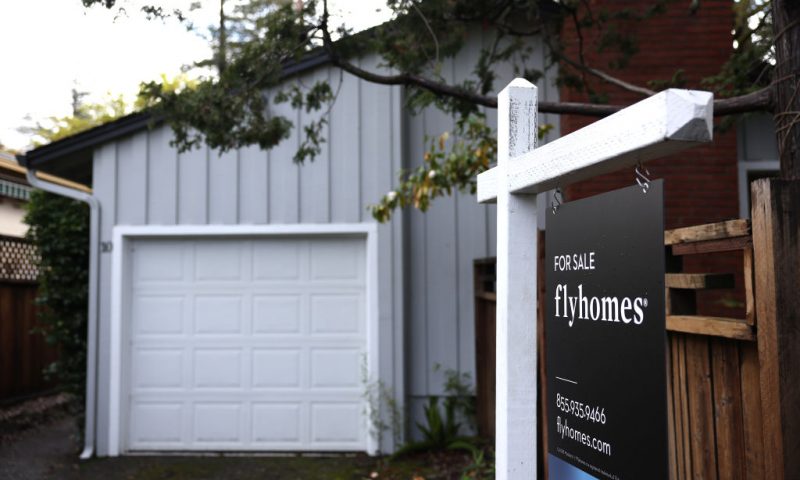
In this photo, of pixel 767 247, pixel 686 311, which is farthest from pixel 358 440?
pixel 767 247

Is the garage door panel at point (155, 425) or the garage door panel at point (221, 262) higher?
the garage door panel at point (221, 262)

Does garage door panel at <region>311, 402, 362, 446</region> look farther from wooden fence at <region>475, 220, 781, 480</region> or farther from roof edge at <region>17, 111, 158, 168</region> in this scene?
wooden fence at <region>475, 220, 781, 480</region>

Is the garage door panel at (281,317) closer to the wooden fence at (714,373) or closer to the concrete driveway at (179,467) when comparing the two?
the concrete driveway at (179,467)

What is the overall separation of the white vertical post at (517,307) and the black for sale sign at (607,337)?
2.5 inches

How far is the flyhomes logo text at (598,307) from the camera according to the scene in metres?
1.84

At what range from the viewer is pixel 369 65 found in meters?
7.89

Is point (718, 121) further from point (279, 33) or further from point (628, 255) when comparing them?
point (628, 255)

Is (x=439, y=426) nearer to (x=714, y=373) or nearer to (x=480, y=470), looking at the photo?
(x=480, y=470)

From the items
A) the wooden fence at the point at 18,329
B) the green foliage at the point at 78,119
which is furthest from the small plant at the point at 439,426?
the green foliage at the point at 78,119

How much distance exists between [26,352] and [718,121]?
9.95 m

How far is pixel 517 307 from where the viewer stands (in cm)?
238

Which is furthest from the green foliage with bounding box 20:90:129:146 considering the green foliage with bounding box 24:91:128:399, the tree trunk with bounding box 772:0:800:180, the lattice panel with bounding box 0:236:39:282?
the tree trunk with bounding box 772:0:800:180

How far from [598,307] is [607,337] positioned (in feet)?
0.29

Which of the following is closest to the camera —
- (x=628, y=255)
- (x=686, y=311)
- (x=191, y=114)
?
(x=628, y=255)
